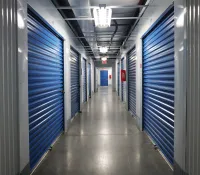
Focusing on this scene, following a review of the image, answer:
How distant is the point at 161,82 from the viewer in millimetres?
3424

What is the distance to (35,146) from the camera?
3.05 m

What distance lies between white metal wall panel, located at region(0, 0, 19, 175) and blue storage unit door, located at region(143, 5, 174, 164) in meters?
2.25

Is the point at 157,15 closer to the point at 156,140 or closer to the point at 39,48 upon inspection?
the point at 39,48

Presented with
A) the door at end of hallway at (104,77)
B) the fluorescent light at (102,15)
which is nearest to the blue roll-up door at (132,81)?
the fluorescent light at (102,15)

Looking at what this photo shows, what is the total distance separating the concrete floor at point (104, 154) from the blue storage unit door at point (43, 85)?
326 mm

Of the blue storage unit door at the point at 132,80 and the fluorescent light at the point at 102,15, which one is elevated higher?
the fluorescent light at the point at 102,15

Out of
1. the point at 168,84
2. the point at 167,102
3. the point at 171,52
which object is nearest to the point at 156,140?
the point at 167,102

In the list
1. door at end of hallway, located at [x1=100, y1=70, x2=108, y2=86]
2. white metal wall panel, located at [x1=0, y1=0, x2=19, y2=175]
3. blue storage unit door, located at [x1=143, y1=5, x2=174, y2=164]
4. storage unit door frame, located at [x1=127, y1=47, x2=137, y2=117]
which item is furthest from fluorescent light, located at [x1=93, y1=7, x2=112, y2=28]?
door at end of hallway, located at [x1=100, y1=70, x2=108, y2=86]

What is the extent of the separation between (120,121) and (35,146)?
138 inches

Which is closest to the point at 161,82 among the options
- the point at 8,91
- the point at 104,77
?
the point at 8,91

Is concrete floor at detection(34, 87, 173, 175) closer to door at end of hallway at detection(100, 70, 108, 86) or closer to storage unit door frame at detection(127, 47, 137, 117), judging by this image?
storage unit door frame at detection(127, 47, 137, 117)

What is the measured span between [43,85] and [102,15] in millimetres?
1896

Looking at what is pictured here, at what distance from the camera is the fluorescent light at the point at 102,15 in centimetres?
367

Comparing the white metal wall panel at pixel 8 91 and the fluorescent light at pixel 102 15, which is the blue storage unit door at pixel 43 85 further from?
the fluorescent light at pixel 102 15
